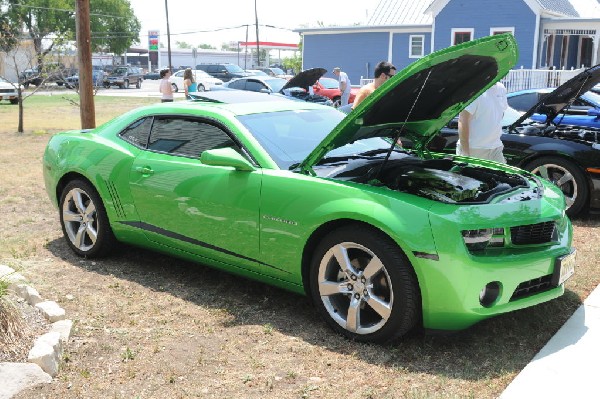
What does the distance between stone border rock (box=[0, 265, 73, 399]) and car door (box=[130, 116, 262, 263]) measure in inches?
42.1

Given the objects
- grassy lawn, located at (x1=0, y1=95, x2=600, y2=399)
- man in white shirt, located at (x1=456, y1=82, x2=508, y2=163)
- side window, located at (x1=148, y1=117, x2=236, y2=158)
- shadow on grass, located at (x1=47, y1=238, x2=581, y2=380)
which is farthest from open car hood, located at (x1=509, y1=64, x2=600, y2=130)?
side window, located at (x1=148, y1=117, x2=236, y2=158)

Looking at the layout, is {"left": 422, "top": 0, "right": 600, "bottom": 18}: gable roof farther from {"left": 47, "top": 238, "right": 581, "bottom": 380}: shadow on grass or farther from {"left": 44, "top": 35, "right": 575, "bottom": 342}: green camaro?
{"left": 47, "top": 238, "right": 581, "bottom": 380}: shadow on grass

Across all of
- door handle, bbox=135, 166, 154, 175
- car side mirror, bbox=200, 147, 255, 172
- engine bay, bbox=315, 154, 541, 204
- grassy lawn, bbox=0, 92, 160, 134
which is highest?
car side mirror, bbox=200, 147, 255, 172

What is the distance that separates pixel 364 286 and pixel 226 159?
1.29 metres

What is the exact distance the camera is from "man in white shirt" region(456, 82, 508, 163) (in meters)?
6.09

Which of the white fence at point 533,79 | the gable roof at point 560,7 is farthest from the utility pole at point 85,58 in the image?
the gable roof at point 560,7

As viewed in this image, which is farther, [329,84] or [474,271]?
[329,84]

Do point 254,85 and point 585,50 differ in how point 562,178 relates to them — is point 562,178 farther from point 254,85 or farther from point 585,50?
point 585,50

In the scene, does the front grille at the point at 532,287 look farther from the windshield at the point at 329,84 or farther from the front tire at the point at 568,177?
the windshield at the point at 329,84

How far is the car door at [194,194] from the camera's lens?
460cm

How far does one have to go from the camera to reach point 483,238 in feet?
12.6

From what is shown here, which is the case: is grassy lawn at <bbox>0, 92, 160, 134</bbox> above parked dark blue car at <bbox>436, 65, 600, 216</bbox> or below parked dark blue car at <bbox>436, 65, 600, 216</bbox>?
below

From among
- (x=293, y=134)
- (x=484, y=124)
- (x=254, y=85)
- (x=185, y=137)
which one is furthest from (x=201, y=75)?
(x=293, y=134)

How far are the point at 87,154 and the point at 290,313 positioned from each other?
2.37m
